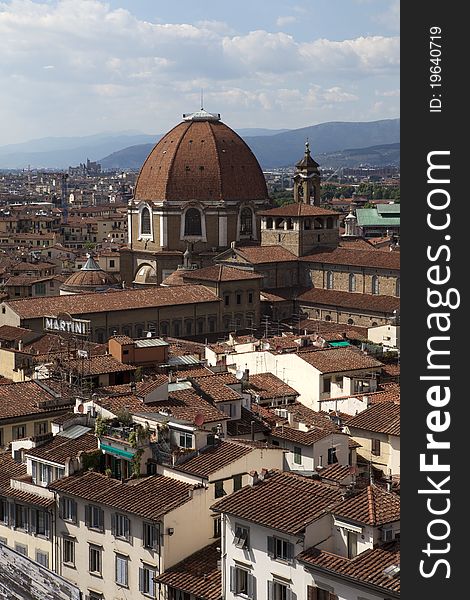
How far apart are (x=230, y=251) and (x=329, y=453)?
123 feet

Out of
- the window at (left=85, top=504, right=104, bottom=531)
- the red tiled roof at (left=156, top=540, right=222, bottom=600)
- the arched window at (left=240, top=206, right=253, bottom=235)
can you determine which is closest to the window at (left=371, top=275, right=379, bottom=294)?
the arched window at (left=240, top=206, right=253, bottom=235)

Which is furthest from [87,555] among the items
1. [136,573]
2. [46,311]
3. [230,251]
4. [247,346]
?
[230,251]

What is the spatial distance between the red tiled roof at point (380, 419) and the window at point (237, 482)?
413 cm

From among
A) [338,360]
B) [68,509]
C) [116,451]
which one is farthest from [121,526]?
[338,360]

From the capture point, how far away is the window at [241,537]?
1546 cm

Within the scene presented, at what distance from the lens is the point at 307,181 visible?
68938 mm

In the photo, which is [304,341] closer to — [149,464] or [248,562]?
[149,464]

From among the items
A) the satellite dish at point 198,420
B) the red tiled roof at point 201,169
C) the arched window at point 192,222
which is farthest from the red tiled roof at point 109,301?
the satellite dish at point 198,420

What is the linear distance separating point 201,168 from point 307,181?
6401mm

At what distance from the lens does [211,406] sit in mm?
22812

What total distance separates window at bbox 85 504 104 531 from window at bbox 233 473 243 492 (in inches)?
76.1

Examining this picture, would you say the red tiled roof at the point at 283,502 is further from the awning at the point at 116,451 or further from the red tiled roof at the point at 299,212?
the red tiled roof at the point at 299,212

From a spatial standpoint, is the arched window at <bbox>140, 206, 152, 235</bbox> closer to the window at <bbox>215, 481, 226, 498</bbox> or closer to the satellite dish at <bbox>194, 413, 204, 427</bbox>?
the satellite dish at <bbox>194, 413, 204, 427</bbox>

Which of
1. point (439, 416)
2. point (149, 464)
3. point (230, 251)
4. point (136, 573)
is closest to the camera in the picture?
point (439, 416)
